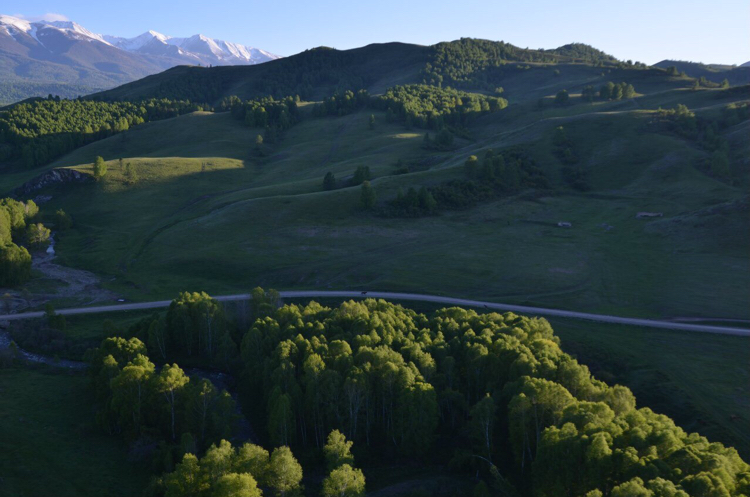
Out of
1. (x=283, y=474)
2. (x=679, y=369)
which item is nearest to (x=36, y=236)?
(x=283, y=474)

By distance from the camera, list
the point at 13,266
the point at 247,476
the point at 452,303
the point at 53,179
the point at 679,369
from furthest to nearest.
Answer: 1. the point at 53,179
2. the point at 13,266
3. the point at 452,303
4. the point at 679,369
5. the point at 247,476

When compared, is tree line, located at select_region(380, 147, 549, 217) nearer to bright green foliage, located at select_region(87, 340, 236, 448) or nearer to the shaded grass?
the shaded grass

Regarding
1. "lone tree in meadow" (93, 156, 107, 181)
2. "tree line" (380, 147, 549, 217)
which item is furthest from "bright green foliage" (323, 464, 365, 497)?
"lone tree in meadow" (93, 156, 107, 181)

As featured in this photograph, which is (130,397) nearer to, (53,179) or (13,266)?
(13,266)

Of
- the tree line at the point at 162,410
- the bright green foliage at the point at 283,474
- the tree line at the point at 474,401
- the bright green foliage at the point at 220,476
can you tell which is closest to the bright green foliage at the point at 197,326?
the tree line at the point at 474,401

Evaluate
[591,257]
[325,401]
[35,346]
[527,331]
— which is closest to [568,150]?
[591,257]

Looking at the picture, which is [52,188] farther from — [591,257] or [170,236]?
[591,257]
